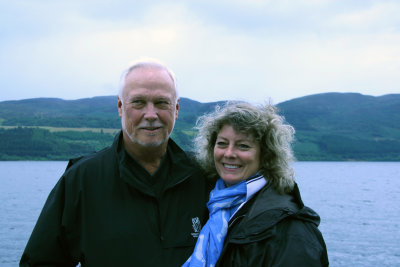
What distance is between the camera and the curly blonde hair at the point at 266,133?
382 centimetres

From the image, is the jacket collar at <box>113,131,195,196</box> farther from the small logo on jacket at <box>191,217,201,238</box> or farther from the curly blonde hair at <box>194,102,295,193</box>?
the small logo on jacket at <box>191,217,201,238</box>

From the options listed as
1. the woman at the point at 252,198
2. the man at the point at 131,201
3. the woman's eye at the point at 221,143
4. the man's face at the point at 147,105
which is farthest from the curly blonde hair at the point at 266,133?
the man's face at the point at 147,105

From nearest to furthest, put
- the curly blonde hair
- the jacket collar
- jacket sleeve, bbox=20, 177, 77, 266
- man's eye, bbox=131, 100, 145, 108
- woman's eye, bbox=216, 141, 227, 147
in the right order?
jacket sleeve, bbox=20, 177, 77, 266
the jacket collar
man's eye, bbox=131, 100, 145, 108
the curly blonde hair
woman's eye, bbox=216, 141, 227, 147

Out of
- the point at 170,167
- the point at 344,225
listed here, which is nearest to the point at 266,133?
the point at 170,167

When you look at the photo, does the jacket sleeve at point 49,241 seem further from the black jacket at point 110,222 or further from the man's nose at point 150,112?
the man's nose at point 150,112

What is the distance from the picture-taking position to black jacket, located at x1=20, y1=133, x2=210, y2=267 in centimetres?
345

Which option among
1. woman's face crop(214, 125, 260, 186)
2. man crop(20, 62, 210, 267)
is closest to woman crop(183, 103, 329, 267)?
woman's face crop(214, 125, 260, 186)

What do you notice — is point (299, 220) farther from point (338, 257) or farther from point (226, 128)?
point (338, 257)

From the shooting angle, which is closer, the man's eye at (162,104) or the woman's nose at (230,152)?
the man's eye at (162,104)

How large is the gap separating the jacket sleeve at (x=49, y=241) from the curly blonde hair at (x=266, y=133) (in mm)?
1419

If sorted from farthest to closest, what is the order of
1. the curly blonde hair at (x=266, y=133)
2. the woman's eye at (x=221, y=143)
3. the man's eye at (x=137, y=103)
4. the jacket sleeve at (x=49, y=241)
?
the woman's eye at (x=221, y=143), the curly blonde hair at (x=266, y=133), the man's eye at (x=137, y=103), the jacket sleeve at (x=49, y=241)

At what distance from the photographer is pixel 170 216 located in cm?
364

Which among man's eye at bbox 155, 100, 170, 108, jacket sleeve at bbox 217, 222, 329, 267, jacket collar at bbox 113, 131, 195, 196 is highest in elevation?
man's eye at bbox 155, 100, 170, 108

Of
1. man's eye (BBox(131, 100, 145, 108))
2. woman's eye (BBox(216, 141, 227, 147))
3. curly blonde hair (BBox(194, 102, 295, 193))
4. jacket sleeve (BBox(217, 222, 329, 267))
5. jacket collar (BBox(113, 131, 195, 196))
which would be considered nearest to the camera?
jacket sleeve (BBox(217, 222, 329, 267))
